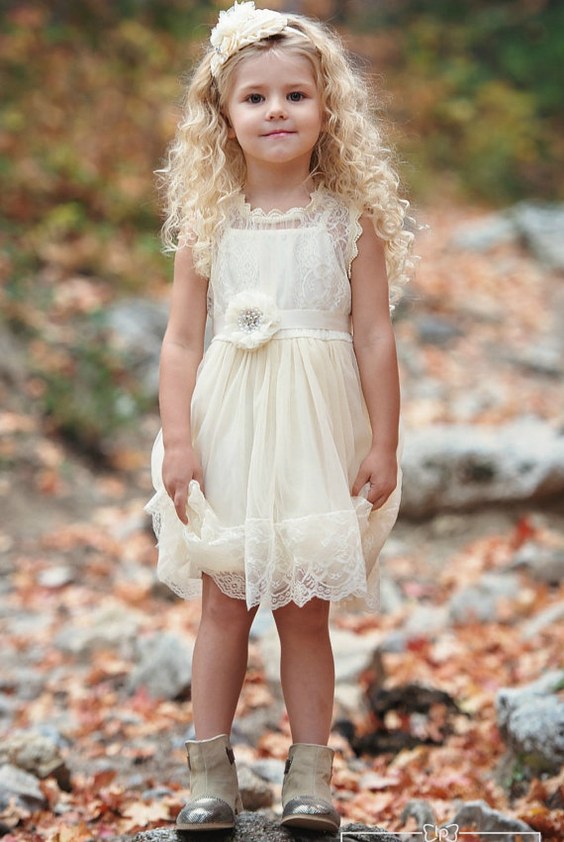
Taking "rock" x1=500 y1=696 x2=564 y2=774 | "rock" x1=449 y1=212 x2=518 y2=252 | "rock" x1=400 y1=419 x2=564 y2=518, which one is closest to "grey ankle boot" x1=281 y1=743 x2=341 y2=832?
"rock" x1=500 y1=696 x2=564 y2=774

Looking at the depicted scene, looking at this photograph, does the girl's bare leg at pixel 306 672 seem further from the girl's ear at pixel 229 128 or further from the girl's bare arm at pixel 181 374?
the girl's ear at pixel 229 128

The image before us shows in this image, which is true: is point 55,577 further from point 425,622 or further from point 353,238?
point 353,238

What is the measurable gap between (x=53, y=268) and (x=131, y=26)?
444 cm

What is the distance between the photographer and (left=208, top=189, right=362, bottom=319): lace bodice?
2.36 m

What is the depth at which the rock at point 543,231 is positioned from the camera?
9883mm

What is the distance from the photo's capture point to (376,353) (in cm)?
239

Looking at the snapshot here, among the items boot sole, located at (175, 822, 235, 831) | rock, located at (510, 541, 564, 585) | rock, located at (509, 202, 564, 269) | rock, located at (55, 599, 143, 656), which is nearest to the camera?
boot sole, located at (175, 822, 235, 831)

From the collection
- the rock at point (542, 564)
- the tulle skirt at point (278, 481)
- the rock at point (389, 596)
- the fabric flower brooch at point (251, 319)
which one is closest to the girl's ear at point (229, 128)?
the fabric flower brooch at point (251, 319)

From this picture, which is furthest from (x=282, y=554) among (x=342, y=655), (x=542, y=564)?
(x=542, y=564)

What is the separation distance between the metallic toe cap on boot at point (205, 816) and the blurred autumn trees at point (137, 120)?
5.57 ft

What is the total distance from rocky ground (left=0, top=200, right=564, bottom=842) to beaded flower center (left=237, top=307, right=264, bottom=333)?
113cm

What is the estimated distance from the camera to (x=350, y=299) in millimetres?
2418

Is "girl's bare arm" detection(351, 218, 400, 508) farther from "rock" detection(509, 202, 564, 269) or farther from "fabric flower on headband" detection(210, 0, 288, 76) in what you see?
"rock" detection(509, 202, 564, 269)

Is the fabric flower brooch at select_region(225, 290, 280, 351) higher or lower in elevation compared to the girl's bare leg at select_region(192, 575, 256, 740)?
higher
